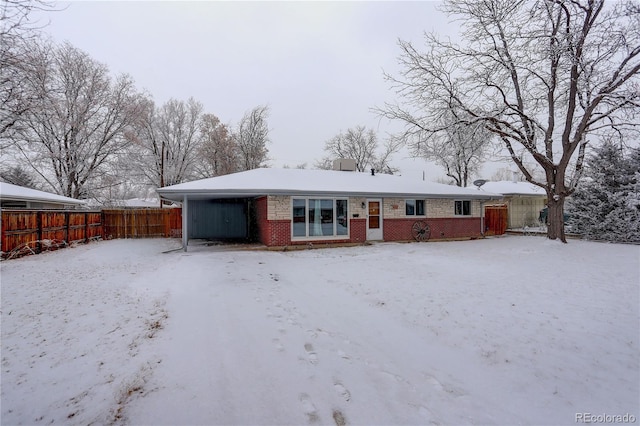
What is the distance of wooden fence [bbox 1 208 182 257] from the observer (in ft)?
32.3

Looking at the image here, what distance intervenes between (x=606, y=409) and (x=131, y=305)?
6.07 meters

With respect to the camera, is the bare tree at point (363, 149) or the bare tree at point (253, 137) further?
the bare tree at point (363, 149)

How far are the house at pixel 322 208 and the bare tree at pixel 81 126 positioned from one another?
10.1 metres

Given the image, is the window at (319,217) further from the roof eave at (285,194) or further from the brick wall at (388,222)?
the roof eave at (285,194)

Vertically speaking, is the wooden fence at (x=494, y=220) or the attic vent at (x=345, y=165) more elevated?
the attic vent at (x=345, y=165)

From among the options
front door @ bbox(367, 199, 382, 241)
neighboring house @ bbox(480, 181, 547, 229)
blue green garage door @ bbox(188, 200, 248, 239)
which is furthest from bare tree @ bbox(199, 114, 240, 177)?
neighboring house @ bbox(480, 181, 547, 229)

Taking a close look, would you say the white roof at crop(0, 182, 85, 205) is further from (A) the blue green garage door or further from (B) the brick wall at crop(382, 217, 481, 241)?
(B) the brick wall at crop(382, 217, 481, 241)

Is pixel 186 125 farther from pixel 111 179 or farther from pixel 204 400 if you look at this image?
pixel 204 400

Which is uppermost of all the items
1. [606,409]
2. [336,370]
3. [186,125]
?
[186,125]

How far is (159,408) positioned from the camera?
7.66 feet

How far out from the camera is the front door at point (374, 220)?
539 inches

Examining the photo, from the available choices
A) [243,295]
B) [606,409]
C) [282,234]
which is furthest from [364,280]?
[282,234]

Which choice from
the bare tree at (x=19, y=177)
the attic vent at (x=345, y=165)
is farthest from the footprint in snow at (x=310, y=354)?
the bare tree at (x=19, y=177)

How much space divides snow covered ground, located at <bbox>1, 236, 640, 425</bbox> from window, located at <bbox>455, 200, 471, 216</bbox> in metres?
8.84
